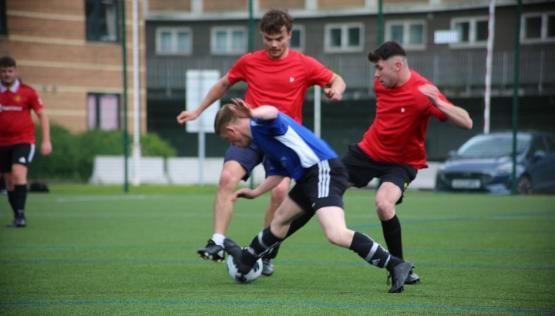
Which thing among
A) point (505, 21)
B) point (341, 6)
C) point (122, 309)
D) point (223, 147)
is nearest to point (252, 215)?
point (122, 309)

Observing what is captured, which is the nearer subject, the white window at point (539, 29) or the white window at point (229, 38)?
the white window at point (539, 29)

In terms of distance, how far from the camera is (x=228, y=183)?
7445 mm

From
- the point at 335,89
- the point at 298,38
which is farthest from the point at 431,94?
the point at 298,38

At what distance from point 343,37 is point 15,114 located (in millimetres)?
27671

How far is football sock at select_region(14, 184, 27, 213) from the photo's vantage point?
38.2ft

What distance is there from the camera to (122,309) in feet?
18.8

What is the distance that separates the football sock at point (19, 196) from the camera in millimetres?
11633

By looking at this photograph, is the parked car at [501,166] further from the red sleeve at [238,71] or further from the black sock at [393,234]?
the black sock at [393,234]

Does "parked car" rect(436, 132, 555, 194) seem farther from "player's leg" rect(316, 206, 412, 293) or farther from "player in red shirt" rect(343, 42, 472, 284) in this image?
"player's leg" rect(316, 206, 412, 293)

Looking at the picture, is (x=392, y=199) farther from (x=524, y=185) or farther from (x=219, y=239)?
(x=524, y=185)

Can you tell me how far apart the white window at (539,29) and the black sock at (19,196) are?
67.3 ft

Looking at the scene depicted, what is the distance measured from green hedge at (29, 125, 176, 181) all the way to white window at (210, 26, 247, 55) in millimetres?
10933

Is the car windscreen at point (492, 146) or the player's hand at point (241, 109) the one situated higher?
the player's hand at point (241, 109)

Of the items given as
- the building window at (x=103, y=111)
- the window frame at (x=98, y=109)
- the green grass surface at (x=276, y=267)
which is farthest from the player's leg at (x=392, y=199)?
the building window at (x=103, y=111)
